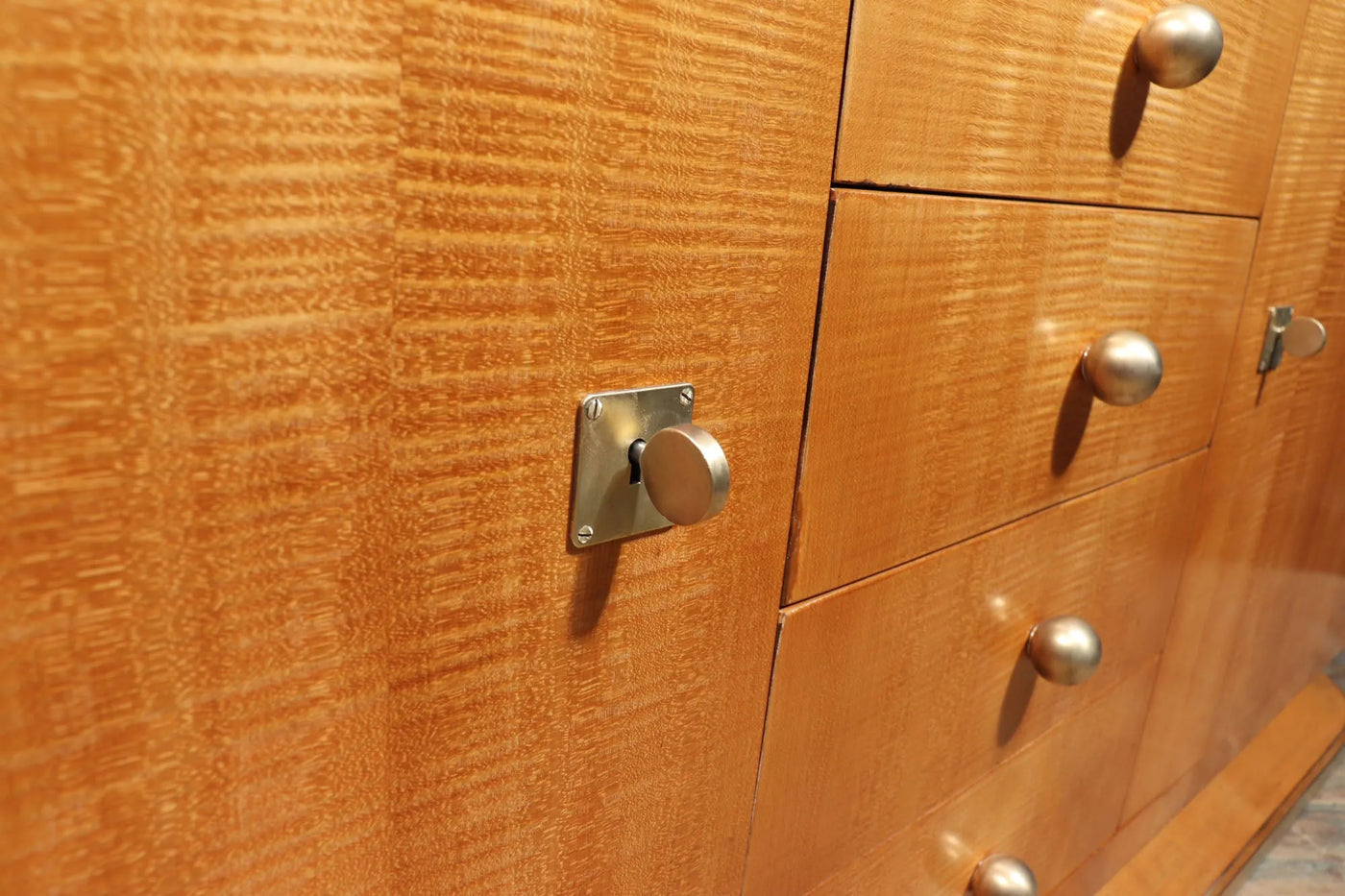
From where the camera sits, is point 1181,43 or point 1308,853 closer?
point 1181,43

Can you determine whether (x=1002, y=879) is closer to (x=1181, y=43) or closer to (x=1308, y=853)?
(x=1181, y=43)

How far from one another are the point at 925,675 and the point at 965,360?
0.17m

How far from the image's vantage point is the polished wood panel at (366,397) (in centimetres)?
21

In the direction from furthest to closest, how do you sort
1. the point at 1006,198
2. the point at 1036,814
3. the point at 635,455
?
the point at 1036,814 → the point at 1006,198 → the point at 635,455

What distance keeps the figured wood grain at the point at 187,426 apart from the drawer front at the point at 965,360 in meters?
0.20

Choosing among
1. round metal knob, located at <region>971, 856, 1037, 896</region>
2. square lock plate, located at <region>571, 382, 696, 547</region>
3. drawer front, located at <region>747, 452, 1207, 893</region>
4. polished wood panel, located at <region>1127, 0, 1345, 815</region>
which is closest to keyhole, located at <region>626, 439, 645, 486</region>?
square lock plate, located at <region>571, 382, 696, 547</region>

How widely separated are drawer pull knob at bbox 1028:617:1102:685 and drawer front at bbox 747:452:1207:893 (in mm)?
15

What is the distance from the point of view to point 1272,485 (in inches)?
34.7

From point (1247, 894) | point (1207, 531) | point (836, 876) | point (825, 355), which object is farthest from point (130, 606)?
point (1247, 894)

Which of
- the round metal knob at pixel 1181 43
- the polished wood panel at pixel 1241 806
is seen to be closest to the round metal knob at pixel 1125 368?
the round metal knob at pixel 1181 43

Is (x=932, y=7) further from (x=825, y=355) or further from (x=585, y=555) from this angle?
(x=585, y=555)

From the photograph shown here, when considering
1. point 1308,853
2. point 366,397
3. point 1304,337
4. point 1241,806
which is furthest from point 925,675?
point 1308,853

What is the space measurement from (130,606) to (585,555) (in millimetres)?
138

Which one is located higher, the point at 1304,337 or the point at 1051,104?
the point at 1051,104
